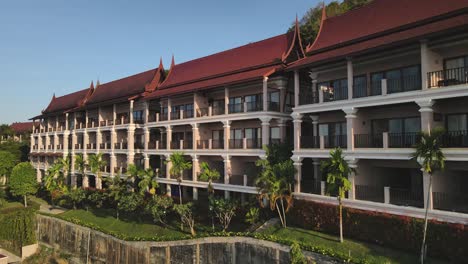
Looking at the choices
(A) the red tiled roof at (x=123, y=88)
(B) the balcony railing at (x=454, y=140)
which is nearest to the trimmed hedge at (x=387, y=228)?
(B) the balcony railing at (x=454, y=140)

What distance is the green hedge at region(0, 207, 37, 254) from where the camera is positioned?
3766 centimetres

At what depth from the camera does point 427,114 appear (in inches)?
780

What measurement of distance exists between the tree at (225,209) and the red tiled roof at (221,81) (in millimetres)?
10779

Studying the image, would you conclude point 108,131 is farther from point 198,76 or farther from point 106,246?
point 106,246

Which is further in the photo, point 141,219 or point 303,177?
point 141,219

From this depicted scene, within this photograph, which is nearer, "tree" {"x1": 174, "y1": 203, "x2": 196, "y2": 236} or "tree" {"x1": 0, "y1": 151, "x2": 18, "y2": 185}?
"tree" {"x1": 174, "y1": 203, "x2": 196, "y2": 236}

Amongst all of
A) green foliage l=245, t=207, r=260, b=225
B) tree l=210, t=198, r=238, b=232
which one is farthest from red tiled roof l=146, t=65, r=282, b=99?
green foliage l=245, t=207, r=260, b=225

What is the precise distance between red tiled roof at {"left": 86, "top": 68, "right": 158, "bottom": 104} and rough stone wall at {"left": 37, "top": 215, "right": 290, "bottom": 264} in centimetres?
1842

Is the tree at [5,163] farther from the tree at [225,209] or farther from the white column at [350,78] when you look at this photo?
the white column at [350,78]

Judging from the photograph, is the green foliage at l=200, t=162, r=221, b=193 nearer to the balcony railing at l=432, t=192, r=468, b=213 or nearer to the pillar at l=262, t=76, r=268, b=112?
the pillar at l=262, t=76, r=268, b=112

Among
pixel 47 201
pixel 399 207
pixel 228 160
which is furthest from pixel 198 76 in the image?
pixel 47 201

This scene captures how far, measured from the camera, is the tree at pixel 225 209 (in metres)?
27.6

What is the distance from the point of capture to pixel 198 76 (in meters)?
37.8

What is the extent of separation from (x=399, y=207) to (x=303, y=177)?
34.4 feet
